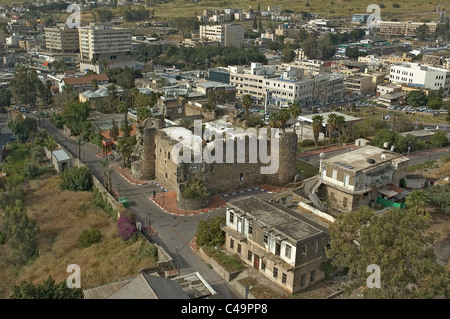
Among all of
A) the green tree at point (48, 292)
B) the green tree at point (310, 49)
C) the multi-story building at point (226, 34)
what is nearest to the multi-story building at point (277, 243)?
the green tree at point (48, 292)

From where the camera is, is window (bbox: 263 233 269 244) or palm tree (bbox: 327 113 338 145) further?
palm tree (bbox: 327 113 338 145)

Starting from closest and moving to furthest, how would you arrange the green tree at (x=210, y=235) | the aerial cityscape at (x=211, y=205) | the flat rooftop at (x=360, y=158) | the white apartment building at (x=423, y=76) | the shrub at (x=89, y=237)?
the aerial cityscape at (x=211, y=205) → the green tree at (x=210, y=235) → the shrub at (x=89, y=237) → the flat rooftop at (x=360, y=158) → the white apartment building at (x=423, y=76)

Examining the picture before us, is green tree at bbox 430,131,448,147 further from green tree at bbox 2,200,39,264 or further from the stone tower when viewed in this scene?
green tree at bbox 2,200,39,264

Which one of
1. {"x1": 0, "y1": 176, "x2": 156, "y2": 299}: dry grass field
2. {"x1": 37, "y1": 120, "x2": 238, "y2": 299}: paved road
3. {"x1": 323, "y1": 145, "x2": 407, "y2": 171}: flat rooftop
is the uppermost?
{"x1": 323, "y1": 145, "x2": 407, "y2": 171}: flat rooftop

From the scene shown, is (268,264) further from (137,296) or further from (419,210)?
(419,210)

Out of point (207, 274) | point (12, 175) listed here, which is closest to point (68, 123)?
point (12, 175)

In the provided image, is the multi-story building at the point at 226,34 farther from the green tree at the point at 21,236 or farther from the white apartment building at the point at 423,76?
the green tree at the point at 21,236

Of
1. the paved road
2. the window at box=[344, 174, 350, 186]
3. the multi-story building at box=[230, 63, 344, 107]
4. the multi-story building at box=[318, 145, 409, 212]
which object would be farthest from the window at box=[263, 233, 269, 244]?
the multi-story building at box=[230, 63, 344, 107]
